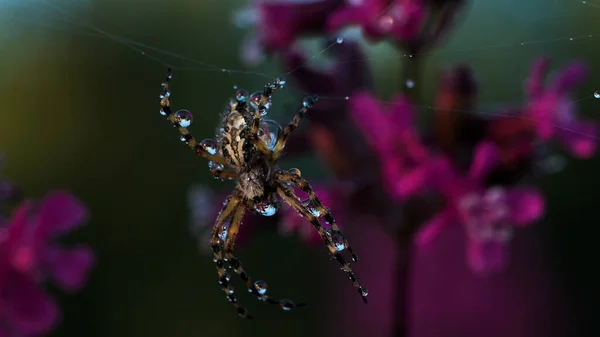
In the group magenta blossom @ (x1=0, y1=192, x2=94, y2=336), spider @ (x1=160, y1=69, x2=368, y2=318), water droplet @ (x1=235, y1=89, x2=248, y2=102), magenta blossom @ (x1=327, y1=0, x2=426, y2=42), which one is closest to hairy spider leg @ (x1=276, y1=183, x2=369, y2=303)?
spider @ (x1=160, y1=69, x2=368, y2=318)

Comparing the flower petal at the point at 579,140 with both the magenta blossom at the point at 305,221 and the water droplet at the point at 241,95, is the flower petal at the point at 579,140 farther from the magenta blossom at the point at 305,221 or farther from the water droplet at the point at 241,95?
the water droplet at the point at 241,95

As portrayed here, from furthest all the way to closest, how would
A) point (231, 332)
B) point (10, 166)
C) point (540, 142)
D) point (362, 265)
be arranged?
point (10, 166), point (231, 332), point (362, 265), point (540, 142)

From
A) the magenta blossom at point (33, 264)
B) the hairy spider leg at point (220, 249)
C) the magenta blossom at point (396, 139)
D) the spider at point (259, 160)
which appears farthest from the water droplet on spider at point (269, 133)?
the magenta blossom at point (33, 264)

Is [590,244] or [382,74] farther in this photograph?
[590,244]

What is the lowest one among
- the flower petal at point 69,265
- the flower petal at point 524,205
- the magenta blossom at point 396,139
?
the flower petal at point 69,265

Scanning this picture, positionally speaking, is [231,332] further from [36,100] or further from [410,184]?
[410,184]

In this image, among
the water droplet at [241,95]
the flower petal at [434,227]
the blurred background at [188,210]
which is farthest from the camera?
the blurred background at [188,210]

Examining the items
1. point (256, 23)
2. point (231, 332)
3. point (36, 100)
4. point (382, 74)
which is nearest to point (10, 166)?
point (36, 100)
